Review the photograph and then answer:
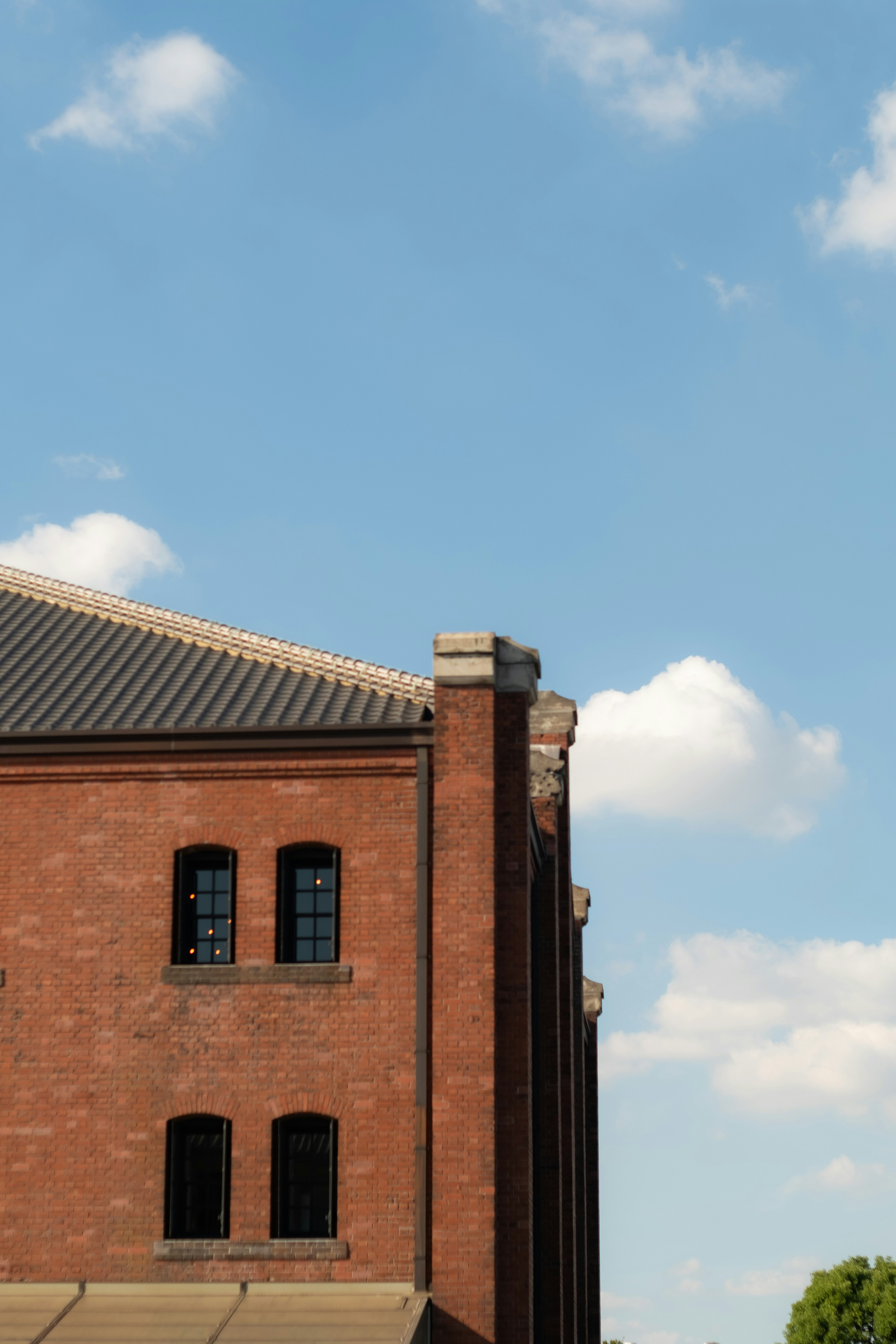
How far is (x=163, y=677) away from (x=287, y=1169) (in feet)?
26.7

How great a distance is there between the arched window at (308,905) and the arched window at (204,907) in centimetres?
69

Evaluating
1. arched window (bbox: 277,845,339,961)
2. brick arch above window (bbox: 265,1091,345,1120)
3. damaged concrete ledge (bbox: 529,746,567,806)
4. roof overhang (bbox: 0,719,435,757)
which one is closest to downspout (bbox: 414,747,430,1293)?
roof overhang (bbox: 0,719,435,757)

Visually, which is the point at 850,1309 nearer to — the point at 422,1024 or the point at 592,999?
the point at 592,999

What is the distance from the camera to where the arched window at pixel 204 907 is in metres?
21.0

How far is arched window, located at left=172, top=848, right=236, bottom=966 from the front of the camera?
2097cm

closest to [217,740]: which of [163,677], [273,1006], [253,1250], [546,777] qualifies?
[163,677]

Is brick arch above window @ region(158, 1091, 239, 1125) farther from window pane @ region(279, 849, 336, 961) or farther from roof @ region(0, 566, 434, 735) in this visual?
roof @ region(0, 566, 434, 735)

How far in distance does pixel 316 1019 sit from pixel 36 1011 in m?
3.98

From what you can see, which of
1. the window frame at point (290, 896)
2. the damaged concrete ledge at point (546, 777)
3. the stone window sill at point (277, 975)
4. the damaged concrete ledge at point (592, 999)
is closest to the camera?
the stone window sill at point (277, 975)

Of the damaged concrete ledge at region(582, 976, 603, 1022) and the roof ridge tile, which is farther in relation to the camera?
the damaged concrete ledge at region(582, 976, 603, 1022)

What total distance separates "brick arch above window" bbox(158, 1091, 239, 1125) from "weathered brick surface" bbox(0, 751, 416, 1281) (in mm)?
33

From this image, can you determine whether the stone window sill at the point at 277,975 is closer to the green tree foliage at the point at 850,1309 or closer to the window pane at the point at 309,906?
the window pane at the point at 309,906

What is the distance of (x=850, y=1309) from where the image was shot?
56031 millimetres

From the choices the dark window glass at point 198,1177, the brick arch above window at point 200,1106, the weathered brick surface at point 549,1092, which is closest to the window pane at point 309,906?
the brick arch above window at point 200,1106
